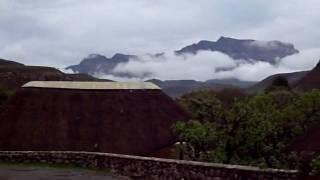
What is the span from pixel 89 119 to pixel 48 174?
36.2 ft

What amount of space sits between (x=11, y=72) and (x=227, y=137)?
9419cm

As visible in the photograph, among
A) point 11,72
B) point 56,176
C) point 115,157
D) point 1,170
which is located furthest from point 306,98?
point 11,72

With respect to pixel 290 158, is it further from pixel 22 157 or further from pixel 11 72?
pixel 11 72

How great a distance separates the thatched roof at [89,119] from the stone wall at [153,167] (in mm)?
3503

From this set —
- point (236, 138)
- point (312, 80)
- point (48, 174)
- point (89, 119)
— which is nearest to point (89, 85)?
point (89, 119)

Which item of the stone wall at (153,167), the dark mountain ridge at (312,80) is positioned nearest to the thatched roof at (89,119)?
the stone wall at (153,167)

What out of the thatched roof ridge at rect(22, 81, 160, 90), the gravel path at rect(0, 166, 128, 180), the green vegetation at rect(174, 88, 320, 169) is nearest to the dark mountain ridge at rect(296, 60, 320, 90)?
the thatched roof ridge at rect(22, 81, 160, 90)

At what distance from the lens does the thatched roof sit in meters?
35.7

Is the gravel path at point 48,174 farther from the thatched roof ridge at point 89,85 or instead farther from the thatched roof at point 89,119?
the thatched roof ridge at point 89,85

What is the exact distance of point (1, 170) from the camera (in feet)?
93.7

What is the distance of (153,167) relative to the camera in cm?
2372

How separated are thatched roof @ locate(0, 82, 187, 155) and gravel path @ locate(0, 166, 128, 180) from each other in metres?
6.26

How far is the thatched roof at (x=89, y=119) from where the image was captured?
35.7 meters

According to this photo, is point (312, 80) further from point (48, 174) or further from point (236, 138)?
point (236, 138)
